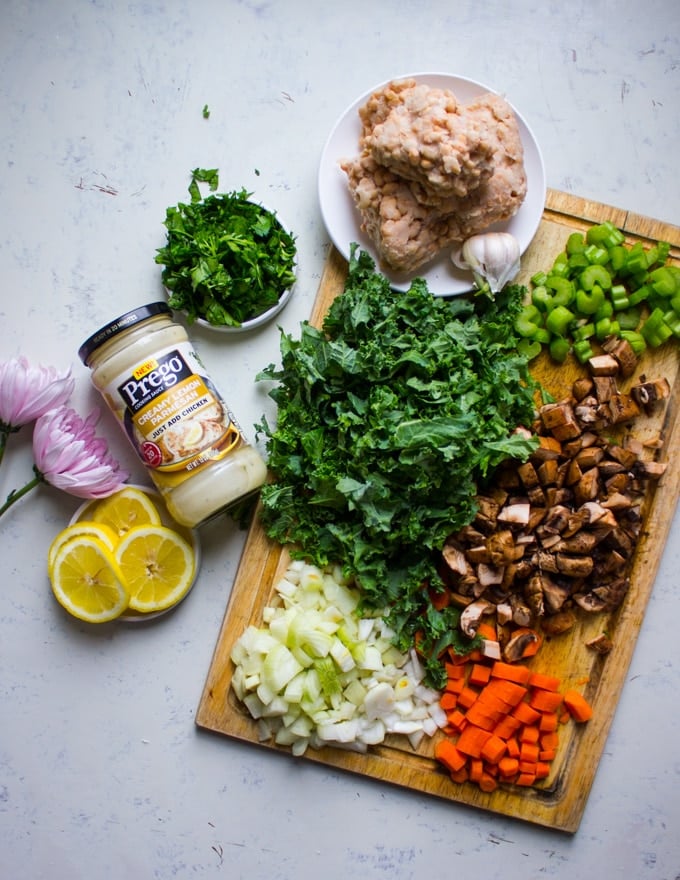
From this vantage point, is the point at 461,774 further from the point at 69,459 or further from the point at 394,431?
the point at 69,459

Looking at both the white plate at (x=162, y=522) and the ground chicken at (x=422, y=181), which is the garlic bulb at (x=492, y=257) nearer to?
the ground chicken at (x=422, y=181)

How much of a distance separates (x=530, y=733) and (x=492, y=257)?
157 centimetres

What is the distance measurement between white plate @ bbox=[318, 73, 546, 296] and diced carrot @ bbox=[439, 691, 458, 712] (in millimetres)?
1349

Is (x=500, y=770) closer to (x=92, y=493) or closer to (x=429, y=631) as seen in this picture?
(x=429, y=631)

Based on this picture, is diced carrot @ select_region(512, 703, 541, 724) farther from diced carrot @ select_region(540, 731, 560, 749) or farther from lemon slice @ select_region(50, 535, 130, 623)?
lemon slice @ select_region(50, 535, 130, 623)

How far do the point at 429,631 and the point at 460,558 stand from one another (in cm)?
26

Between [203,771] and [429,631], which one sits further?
[203,771]

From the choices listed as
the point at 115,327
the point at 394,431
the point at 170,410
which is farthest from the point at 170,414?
the point at 394,431

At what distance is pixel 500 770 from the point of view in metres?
2.47

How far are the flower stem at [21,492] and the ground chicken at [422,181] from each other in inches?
54.3

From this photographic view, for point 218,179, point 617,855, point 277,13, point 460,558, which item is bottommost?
point 617,855

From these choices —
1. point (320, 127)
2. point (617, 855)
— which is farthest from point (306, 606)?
point (320, 127)

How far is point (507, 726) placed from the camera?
2455mm

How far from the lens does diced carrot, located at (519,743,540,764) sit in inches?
96.6
